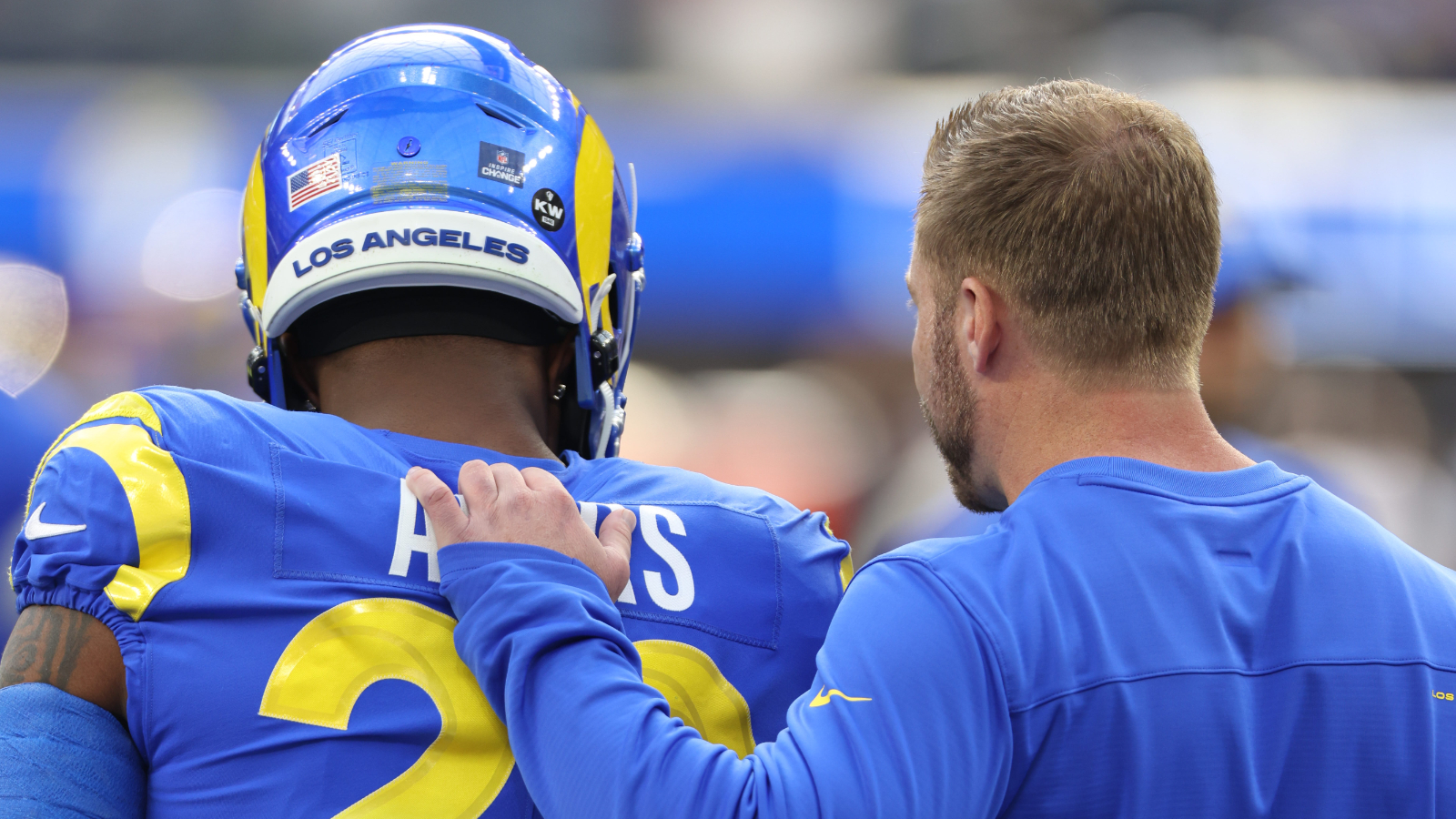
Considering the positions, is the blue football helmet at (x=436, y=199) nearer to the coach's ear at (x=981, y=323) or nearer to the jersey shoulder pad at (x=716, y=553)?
the jersey shoulder pad at (x=716, y=553)

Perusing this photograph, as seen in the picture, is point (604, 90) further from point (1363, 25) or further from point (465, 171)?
point (465, 171)

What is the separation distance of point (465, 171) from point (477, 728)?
2.54 ft

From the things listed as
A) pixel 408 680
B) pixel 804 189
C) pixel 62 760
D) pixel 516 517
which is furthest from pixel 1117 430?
pixel 804 189

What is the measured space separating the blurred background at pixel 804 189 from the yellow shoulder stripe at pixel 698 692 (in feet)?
13.4

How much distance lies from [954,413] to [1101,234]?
0.92 ft

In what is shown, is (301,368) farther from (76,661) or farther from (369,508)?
(76,661)

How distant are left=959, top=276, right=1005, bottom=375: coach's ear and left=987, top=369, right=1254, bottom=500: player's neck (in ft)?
0.23

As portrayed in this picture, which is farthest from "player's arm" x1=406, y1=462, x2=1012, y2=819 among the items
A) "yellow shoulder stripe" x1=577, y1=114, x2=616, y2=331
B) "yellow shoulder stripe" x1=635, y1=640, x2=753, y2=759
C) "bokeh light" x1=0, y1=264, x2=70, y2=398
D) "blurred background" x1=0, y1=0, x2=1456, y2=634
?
"bokeh light" x1=0, y1=264, x2=70, y2=398

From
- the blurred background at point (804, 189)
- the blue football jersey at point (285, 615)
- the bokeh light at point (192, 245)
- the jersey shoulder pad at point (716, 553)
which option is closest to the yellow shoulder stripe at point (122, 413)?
the blue football jersey at point (285, 615)

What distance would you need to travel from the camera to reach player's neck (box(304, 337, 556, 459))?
5.07 ft

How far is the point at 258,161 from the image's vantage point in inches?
71.1

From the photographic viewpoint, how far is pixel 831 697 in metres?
1.18

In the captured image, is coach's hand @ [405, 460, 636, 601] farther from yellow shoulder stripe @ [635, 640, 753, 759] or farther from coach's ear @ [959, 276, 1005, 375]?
coach's ear @ [959, 276, 1005, 375]

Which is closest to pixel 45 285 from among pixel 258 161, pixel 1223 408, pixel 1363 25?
pixel 258 161
